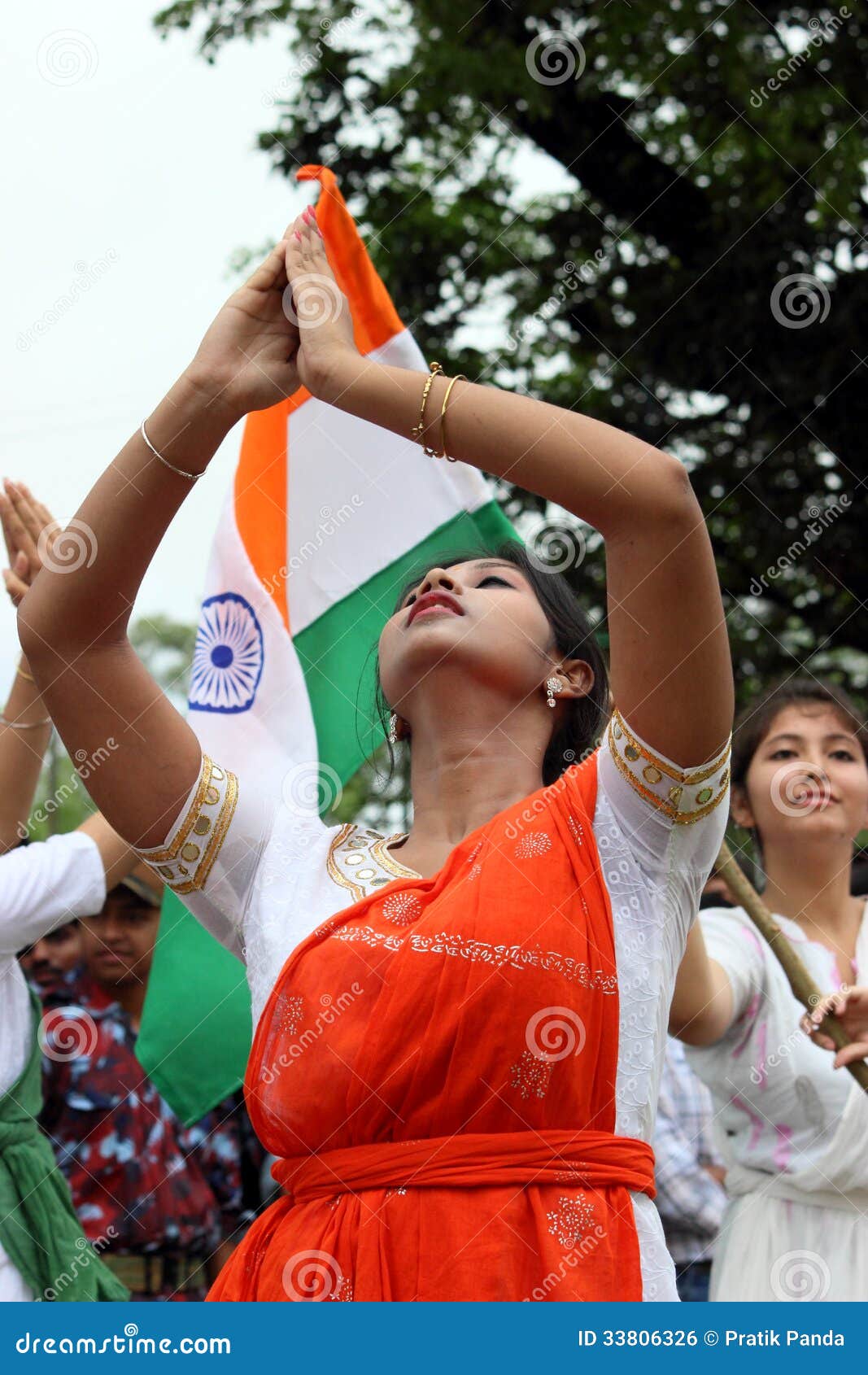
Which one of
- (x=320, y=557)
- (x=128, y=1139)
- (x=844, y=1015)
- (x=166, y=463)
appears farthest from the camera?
(x=128, y=1139)

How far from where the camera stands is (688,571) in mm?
1956

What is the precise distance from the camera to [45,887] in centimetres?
327

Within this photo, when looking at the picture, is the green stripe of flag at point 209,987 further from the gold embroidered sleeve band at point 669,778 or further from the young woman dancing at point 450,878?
the gold embroidered sleeve band at point 669,778

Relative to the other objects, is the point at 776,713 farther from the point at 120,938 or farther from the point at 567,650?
the point at 120,938

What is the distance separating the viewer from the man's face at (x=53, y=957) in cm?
496

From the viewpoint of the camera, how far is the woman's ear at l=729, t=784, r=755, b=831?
3.70m

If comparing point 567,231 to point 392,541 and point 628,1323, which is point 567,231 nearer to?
point 392,541

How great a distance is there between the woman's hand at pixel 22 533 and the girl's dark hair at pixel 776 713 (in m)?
1.65

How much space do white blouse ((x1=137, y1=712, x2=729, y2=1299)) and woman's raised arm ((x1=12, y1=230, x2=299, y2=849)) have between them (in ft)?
0.25

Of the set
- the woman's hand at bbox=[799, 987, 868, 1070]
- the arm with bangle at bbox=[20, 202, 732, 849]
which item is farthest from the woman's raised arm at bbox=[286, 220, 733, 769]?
the woman's hand at bbox=[799, 987, 868, 1070]

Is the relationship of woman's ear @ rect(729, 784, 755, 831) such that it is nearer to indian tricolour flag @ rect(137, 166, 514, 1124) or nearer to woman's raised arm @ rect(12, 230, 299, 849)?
indian tricolour flag @ rect(137, 166, 514, 1124)

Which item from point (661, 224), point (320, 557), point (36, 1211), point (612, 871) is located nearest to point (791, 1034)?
point (612, 871)

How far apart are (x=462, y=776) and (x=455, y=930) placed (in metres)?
0.43

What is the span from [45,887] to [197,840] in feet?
3.72
